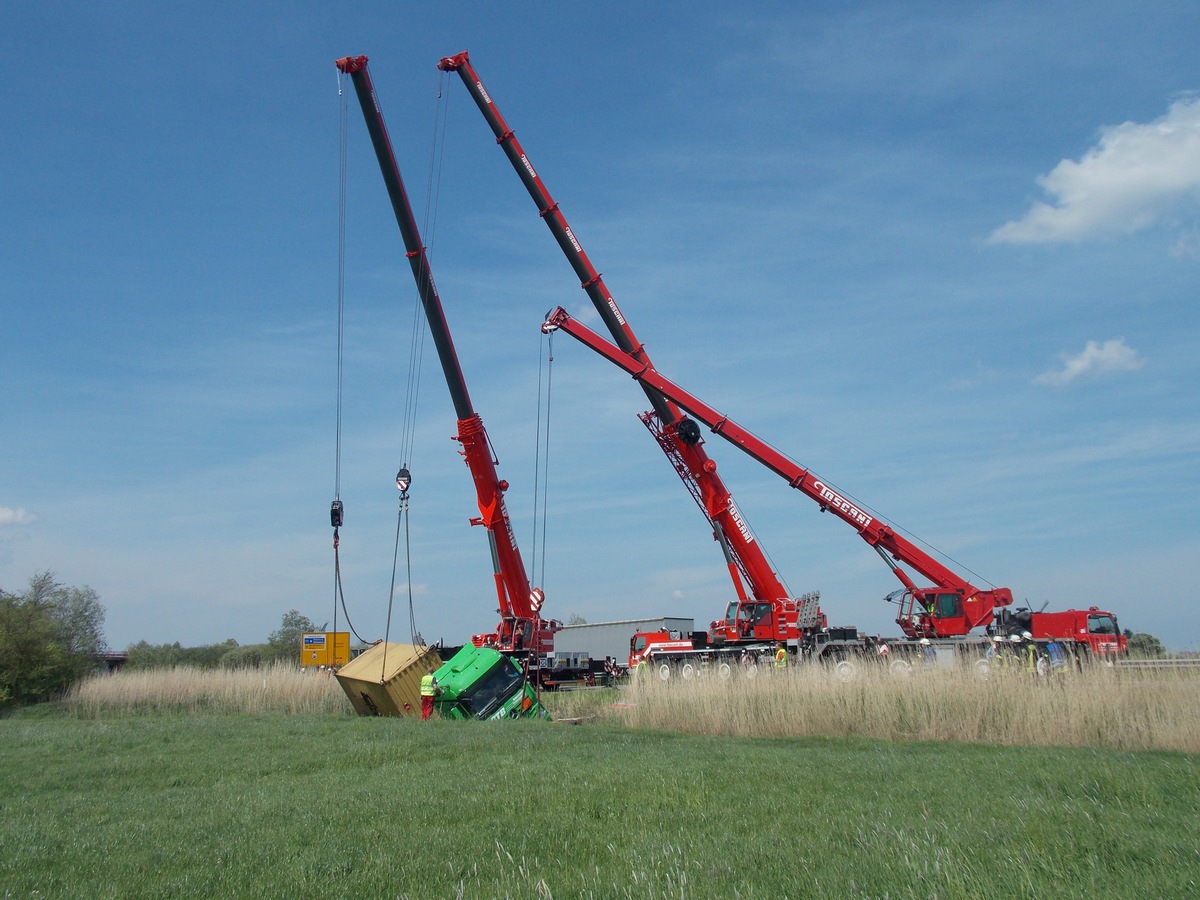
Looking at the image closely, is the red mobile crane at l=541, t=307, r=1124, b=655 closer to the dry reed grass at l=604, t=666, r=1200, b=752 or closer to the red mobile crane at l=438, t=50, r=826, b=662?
the red mobile crane at l=438, t=50, r=826, b=662

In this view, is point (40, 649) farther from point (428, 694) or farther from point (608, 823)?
point (608, 823)

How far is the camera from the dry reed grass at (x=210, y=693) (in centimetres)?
2192

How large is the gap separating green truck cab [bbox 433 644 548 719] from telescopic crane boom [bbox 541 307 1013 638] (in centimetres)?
1133

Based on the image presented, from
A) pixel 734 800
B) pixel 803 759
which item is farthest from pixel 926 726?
pixel 734 800

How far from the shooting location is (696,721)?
15.6 meters

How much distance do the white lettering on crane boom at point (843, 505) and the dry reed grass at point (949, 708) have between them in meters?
10.0

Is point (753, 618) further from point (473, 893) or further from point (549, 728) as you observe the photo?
point (473, 893)

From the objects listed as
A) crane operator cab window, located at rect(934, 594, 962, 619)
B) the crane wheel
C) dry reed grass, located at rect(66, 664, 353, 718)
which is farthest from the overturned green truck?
crane operator cab window, located at rect(934, 594, 962, 619)

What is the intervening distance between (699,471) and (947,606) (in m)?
8.08

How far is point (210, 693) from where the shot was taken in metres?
22.7

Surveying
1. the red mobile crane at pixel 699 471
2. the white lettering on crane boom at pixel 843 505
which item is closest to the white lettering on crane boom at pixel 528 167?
the red mobile crane at pixel 699 471

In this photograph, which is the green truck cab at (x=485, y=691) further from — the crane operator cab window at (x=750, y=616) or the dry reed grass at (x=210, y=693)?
the crane operator cab window at (x=750, y=616)

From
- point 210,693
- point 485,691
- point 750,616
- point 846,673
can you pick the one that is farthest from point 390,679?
point 750,616

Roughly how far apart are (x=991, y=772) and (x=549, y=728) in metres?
7.80
